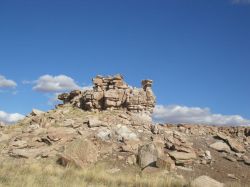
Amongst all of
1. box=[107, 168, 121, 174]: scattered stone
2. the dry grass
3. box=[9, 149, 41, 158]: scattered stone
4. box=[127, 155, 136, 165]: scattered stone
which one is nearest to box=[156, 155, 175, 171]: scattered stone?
box=[127, 155, 136, 165]: scattered stone

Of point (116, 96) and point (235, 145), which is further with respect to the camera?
point (116, 96)

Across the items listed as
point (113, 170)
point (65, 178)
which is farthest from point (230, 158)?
point (65, 178)

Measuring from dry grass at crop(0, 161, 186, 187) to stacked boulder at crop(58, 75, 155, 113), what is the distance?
306 inches

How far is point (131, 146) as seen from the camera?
21.3 m

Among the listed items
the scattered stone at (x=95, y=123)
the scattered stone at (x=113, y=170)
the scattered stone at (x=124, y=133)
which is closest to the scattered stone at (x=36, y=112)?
the scattered stone at (x=95, y=123)

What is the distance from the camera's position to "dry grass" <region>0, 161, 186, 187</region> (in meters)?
13.2

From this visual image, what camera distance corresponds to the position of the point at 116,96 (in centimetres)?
2578

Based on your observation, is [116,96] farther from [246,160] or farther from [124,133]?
[246,160]

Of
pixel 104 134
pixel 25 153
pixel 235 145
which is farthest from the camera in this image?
pixel 235 145

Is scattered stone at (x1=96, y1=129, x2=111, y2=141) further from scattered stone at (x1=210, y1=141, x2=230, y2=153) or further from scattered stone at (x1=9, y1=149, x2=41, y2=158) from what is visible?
scattered stone at (x1=210, y1=141, x2=230, y2=153)

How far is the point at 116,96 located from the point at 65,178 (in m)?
11.3

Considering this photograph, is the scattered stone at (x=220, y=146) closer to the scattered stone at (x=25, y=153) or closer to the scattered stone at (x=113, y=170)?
the scattered stone at (x=113, y=170)

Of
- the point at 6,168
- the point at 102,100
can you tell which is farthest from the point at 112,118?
the point at 6,168

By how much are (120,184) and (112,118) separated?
909 centimetres
